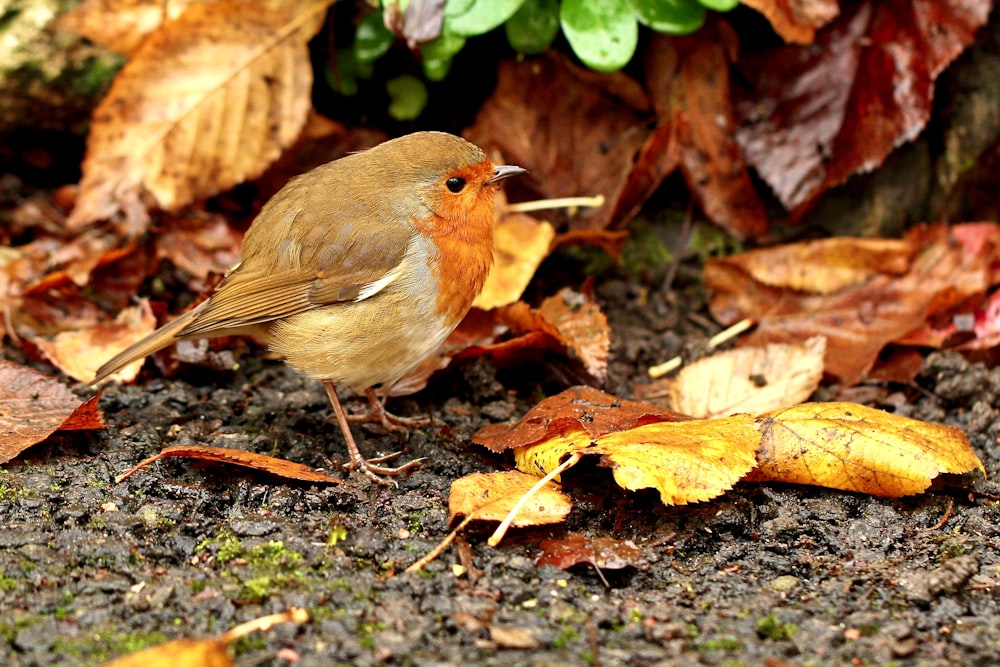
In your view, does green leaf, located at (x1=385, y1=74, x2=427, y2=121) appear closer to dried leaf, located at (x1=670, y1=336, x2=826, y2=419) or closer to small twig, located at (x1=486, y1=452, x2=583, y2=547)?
dried leaf, located at (x1=670, y1=336, x2=826, y2=419)

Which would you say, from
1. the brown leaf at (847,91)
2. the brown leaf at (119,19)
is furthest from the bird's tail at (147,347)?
the brown leaf at (847,91)

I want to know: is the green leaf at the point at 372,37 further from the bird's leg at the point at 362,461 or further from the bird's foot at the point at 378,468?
the bird's foot at the point at 378,468

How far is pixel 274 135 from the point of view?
449cm

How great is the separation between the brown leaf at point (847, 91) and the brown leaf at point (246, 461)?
241 centimetres

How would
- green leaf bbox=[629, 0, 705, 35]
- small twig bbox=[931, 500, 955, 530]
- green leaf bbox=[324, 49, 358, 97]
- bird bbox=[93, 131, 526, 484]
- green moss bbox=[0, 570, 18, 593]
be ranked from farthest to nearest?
green leaf bbox=[324, 49, 358, 97], green leaf bbox=[629, 0, 705, 35], bird bbox=[93, 131, 526, 484], small twig bbox=[931, 500, 955, 530], green moss bbox=[0, 570, 18, 593]

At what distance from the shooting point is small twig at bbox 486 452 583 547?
8.78ft

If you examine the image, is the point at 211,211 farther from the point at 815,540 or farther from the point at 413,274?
the point at 815,540

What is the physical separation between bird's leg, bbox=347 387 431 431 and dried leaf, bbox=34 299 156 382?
2.74ft

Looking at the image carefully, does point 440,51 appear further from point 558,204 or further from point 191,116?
point 191,116

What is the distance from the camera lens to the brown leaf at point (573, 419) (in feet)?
10.2

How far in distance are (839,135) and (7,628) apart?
358 cm

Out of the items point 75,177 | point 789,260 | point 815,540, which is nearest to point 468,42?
point 789,260

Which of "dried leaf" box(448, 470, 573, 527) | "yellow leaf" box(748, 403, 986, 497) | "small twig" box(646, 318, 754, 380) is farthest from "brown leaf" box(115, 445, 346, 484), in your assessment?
"small twig" box(646, 318, 754, 380)

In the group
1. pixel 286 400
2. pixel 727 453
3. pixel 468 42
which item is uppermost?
pixel 468 42
